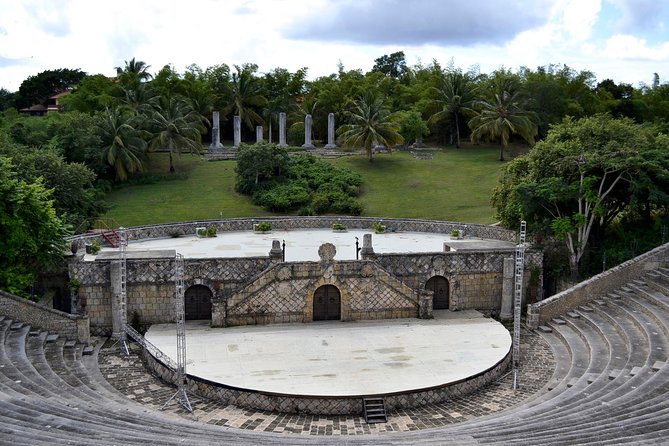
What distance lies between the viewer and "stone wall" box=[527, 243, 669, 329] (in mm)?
27953

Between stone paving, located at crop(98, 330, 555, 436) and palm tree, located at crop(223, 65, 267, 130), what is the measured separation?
176ft

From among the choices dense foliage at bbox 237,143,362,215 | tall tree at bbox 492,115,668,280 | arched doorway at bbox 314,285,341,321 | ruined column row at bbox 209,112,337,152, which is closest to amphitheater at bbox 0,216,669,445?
tall tree at bbox 492,115,668,280

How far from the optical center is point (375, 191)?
182 feet

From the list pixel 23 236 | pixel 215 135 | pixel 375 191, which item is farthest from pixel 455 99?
pixel 23 236

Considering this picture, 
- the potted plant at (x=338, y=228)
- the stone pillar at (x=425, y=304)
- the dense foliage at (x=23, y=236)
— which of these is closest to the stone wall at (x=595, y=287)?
the stone pillar at (x=425, y=304)

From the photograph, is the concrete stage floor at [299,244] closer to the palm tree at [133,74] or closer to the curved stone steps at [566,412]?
the curved stone steps at [566,412]

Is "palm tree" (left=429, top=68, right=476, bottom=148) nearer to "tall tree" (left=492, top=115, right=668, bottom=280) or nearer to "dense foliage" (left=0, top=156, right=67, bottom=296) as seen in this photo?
"tall tree" (left=492, top=115, right=668, bottom=280)

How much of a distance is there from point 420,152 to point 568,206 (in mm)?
36515

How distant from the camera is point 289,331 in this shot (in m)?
27.0

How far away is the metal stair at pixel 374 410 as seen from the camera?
65.5 feet

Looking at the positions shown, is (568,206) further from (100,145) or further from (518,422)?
(100,145)

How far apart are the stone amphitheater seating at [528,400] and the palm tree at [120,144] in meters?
31.6

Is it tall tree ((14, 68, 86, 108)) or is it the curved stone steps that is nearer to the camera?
the curved stone steps

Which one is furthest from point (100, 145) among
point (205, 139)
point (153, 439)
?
→ point (153, 439)
